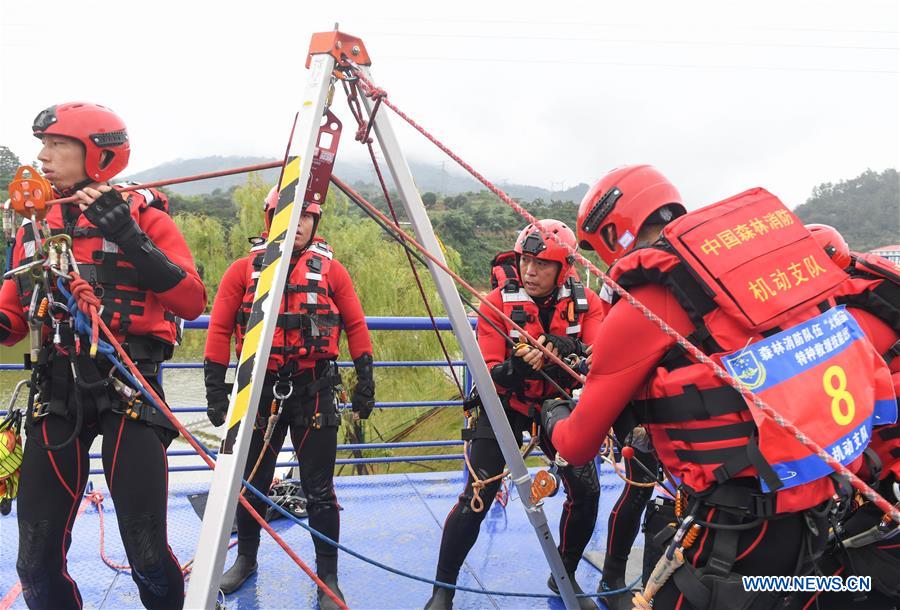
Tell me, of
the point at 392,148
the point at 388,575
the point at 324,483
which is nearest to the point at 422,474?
the point at 388,575

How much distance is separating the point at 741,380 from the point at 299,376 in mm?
2414

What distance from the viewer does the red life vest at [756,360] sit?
1.68m

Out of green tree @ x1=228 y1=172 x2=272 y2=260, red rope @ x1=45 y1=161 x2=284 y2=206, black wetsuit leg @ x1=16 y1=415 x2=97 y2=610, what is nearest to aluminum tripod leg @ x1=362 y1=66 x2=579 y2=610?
red rope @ x1=45 y1=161 x2=284 y2=206

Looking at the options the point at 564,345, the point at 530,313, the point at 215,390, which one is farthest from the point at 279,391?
the point at 564,345

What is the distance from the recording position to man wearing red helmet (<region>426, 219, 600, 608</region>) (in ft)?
10.6

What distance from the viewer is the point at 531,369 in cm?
325

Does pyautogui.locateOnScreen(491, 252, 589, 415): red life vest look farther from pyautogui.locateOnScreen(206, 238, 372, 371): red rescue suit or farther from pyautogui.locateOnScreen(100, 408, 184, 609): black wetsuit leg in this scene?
pyautogui.locateOnScreen(100, 408, 184, 609): black wetsuit leg

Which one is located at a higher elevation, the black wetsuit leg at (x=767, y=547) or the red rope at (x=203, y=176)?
the red rope at (x=203, y=176)

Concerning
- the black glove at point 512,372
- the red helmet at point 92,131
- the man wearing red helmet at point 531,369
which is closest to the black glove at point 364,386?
the man wearing red helmet at point 531,369

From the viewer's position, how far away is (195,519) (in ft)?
14.2

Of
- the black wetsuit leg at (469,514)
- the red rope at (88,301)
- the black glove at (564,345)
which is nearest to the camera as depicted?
the red rope at (88,301)

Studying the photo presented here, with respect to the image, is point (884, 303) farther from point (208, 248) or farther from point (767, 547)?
point (208, 248)

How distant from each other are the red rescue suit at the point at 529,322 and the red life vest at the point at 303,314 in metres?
0.86

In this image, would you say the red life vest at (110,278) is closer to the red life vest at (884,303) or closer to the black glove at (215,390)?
the black glove at (215,390)
